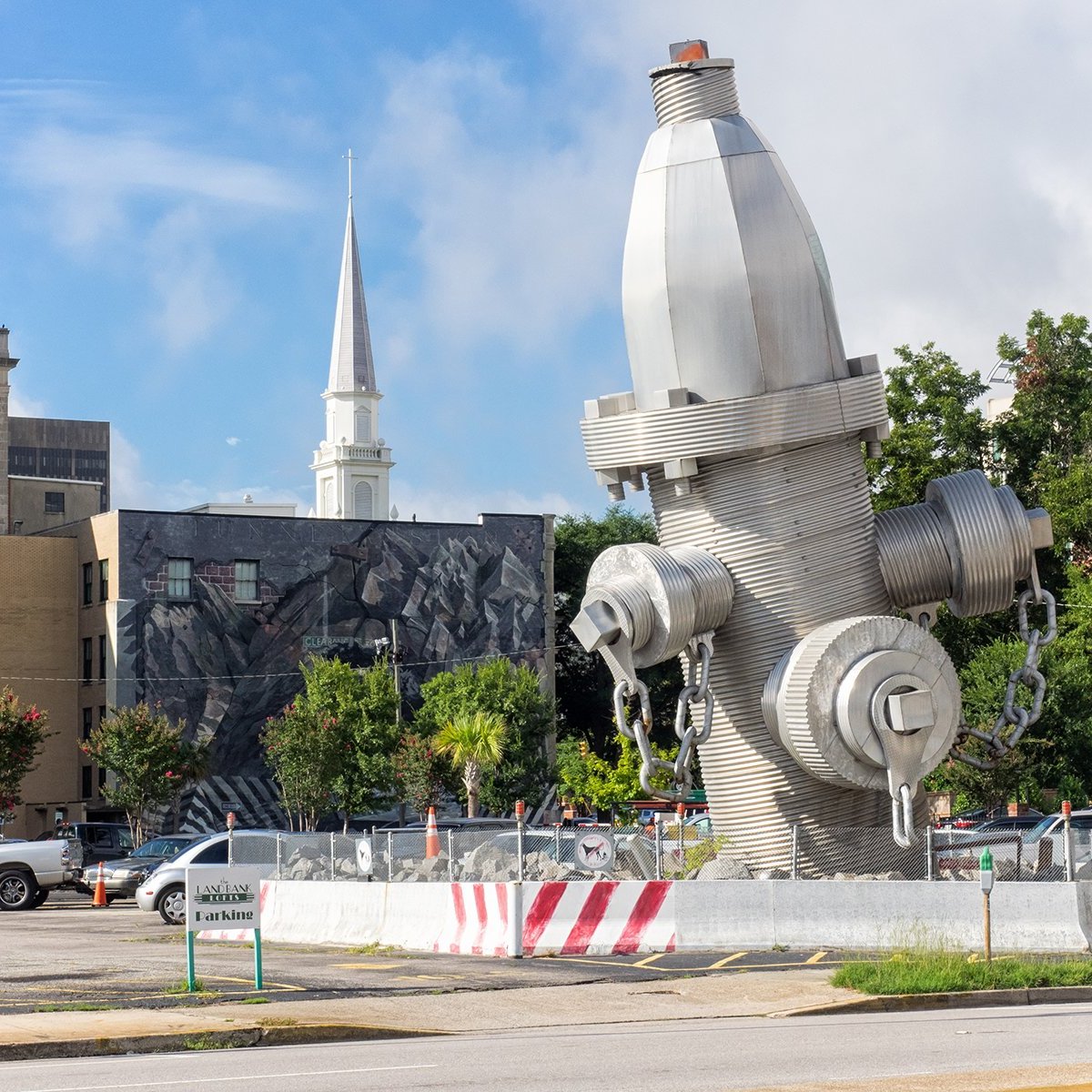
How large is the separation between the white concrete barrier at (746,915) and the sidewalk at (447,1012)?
8.75 ft

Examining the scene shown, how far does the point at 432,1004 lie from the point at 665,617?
277 inches

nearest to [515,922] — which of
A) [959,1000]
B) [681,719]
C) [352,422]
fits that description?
[681,719]

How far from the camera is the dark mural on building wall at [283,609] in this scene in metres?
69.8

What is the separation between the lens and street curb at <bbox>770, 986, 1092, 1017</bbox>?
685 inches

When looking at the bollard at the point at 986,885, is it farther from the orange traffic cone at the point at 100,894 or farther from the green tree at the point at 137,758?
the green tree at the point at 137,758

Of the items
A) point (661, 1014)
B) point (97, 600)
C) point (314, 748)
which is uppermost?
point (97, 600)

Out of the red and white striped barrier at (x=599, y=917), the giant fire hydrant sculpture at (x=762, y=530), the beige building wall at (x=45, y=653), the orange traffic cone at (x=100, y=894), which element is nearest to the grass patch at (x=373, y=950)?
the red and white striped barrier at (x=599, y=917)

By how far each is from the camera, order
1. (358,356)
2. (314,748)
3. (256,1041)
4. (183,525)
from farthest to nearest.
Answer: (358,356) < (183,525) < (314,748) < (256,1041)

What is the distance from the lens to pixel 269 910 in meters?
27.8

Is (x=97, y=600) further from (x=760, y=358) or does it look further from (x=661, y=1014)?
(x=661, y=1014)

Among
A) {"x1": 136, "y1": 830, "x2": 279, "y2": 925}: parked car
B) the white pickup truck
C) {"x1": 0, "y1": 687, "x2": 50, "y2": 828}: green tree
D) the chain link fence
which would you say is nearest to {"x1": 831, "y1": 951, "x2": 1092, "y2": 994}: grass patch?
the chain link fence

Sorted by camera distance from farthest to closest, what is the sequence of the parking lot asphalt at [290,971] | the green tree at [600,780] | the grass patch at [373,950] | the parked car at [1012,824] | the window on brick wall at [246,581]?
the window on brick wall at [246,581] → the green tree at [600,780] → the parked car at [1012,824] → the grass patch at [373,950] → the parking lot asphalt at [290,971]

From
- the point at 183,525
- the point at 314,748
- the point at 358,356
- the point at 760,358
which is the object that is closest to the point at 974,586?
the point at 760,358

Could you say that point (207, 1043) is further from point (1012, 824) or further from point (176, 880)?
point (1012, 824)
